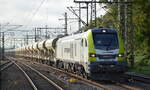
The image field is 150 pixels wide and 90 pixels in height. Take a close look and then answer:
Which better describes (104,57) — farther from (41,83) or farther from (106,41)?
(41,83)

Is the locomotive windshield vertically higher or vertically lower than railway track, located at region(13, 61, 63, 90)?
higher

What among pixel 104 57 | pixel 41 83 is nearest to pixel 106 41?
pixel 104 57

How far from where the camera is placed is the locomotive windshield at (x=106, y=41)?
20.0 meters

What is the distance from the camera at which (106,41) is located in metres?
20.3

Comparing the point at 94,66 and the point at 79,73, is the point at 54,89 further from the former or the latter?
the point at 79,73

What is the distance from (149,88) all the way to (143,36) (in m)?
17.8

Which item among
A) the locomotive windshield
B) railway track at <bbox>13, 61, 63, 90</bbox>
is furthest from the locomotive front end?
railway track at <bbox>13, 61, 63, 90</bbox>

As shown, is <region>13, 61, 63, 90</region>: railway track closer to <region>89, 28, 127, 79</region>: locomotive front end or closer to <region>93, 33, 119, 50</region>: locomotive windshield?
<region>89, 28, 127, 79</region>: locomotive front end

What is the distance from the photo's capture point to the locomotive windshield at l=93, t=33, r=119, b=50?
789 inches

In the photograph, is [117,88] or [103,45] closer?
[117,88]

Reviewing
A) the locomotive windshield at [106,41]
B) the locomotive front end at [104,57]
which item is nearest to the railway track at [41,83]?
the locomotive front end at [104,57]

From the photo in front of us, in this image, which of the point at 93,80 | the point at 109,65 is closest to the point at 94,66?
the point at 109,65

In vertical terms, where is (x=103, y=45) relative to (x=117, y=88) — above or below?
Answer: above

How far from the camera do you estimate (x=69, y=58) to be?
27156mm
